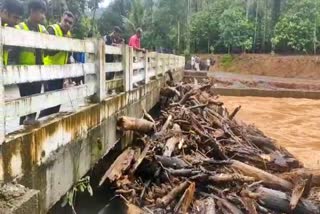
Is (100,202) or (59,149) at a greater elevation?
(59,149)

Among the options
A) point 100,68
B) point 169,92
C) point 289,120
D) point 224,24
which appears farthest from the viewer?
point 224,24

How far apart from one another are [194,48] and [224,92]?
68.3ft

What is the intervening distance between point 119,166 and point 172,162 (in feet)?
2.83

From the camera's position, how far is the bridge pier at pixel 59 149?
3.27 meters

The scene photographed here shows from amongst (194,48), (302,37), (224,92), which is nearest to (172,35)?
(194,48)

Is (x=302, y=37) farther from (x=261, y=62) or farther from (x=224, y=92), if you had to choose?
(x=224, y=92)

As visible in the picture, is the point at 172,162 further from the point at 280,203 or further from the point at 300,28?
the point at 300,28

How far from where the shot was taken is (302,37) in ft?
129

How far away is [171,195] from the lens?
229 inches

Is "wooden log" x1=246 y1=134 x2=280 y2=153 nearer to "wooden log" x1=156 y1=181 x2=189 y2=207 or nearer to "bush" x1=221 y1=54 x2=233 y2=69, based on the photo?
"wooden log" x1=156 y1=181 x2=189 y2=207

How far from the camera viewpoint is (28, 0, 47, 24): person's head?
205 inches

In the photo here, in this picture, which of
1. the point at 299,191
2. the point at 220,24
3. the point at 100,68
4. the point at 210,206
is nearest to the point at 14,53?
the point at 100,68

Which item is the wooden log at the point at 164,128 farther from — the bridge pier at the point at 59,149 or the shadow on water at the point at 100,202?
the shadow on water at the point at 100,202

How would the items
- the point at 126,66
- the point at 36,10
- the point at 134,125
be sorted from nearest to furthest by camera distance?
the point at 36,10 → the point at 134,125 → the point at 126,66
